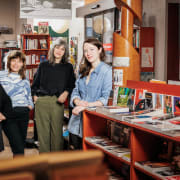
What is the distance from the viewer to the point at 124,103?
Result: 2.82 m

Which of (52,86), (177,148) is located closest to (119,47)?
(52,86)

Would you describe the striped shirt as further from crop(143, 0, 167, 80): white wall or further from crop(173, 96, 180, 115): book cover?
crop(143, 0, 167, 80): white wall

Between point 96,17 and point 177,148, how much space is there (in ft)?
15.7

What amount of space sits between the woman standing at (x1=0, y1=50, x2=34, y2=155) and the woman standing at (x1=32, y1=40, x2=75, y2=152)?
0.43 meters

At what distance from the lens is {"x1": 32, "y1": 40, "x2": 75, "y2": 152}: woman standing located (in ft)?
13.5

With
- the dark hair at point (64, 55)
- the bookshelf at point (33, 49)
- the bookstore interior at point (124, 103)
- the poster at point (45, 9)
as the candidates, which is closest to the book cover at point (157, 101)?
the bookstore interior at point (124, 103)

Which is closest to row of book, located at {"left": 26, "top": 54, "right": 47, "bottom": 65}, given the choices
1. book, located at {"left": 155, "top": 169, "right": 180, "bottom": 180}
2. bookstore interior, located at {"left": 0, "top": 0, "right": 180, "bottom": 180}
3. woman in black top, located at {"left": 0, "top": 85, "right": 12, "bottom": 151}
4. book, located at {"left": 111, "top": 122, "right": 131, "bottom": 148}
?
bookstore interior, located at {"left": 0, "top": 0, "right": 180, "bottom": 180}

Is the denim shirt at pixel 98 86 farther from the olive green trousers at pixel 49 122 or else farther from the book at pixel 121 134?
the olive green trousers at pixel 49 122

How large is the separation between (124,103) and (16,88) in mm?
1386

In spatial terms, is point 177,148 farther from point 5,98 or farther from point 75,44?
point 75,44

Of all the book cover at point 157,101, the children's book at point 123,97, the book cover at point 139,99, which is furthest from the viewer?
the children's book at point 123,97

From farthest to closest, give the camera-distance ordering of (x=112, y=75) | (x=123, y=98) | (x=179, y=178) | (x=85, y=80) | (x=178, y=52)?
(x=178, y=52), (x=112, y=75), (x=85, y=80), (x=123, y=98), (x=179, y=178)

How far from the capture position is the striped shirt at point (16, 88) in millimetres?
3557

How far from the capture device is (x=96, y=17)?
668cm
